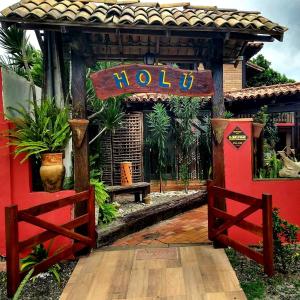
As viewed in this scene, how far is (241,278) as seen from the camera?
383 cm

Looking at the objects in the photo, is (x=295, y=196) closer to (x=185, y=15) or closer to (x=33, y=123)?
(x=185, y=15)

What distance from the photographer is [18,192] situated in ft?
14.5

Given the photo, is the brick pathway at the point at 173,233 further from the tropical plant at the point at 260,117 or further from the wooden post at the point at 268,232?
the tropical plant at the point at 260,117

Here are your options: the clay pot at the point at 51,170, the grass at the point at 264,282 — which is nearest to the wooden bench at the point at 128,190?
the clay pot at the point at 51,170

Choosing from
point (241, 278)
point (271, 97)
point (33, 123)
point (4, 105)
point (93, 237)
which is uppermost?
point (271, 97)

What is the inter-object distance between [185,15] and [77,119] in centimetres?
226

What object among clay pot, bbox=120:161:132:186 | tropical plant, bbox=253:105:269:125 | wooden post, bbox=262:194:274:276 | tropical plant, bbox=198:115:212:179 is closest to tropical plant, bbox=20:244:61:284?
wooden post, bbox=262:194:274:276

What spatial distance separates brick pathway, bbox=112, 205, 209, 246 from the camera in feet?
17.4

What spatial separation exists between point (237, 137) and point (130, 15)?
2516mm

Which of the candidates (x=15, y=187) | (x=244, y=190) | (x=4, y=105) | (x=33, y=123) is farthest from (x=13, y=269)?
(x=244, y=190)

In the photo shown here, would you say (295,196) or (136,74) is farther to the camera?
(295,196)

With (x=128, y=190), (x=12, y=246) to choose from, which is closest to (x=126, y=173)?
(x=128, y=190)

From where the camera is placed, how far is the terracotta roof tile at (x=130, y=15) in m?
3.91

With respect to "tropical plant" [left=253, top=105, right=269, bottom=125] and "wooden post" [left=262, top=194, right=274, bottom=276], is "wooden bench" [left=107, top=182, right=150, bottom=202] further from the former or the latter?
"wooden post" [left=262, top=194, right=274, bottom=276]
